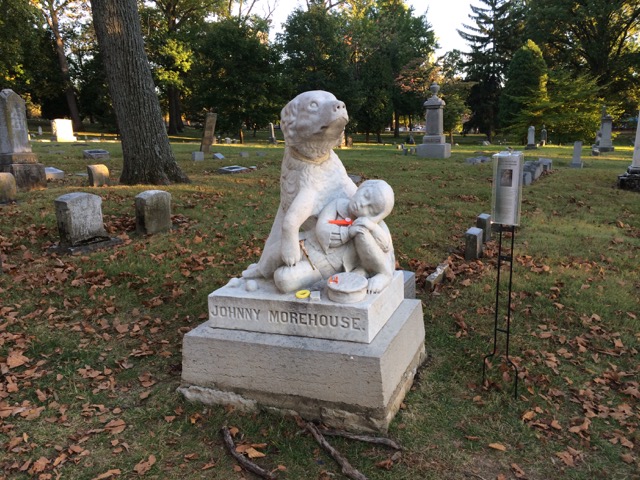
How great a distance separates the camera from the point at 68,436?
3.40 m

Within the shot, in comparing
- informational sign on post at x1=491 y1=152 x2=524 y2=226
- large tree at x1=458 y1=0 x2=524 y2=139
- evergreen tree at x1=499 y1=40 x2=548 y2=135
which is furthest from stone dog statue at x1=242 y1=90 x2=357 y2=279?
large tree at x1=458 y1=0 x2=524 y2=139

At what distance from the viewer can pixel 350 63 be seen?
3506cm

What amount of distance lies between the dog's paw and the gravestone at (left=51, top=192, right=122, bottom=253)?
4981mm

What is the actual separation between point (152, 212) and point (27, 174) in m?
6.06

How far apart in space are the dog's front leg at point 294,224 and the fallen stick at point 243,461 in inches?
53.4

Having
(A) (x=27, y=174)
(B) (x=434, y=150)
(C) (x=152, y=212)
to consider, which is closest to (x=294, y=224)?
(C) (x=152, y=212)

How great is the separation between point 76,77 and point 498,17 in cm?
3886

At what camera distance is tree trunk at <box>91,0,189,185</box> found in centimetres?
1000

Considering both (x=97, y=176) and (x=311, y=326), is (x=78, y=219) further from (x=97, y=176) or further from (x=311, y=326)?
(x=311, y=326)

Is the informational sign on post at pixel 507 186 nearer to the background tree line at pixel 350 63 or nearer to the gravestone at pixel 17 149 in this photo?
the gravestone at pixel 17 149

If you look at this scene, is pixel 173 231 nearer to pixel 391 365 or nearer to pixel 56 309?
pixel 56 309

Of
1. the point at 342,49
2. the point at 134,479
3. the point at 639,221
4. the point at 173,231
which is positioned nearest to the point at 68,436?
the point at 134,479

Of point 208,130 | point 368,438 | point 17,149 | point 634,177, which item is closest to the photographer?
point 368,438

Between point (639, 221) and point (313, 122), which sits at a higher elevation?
point (313, 122)
